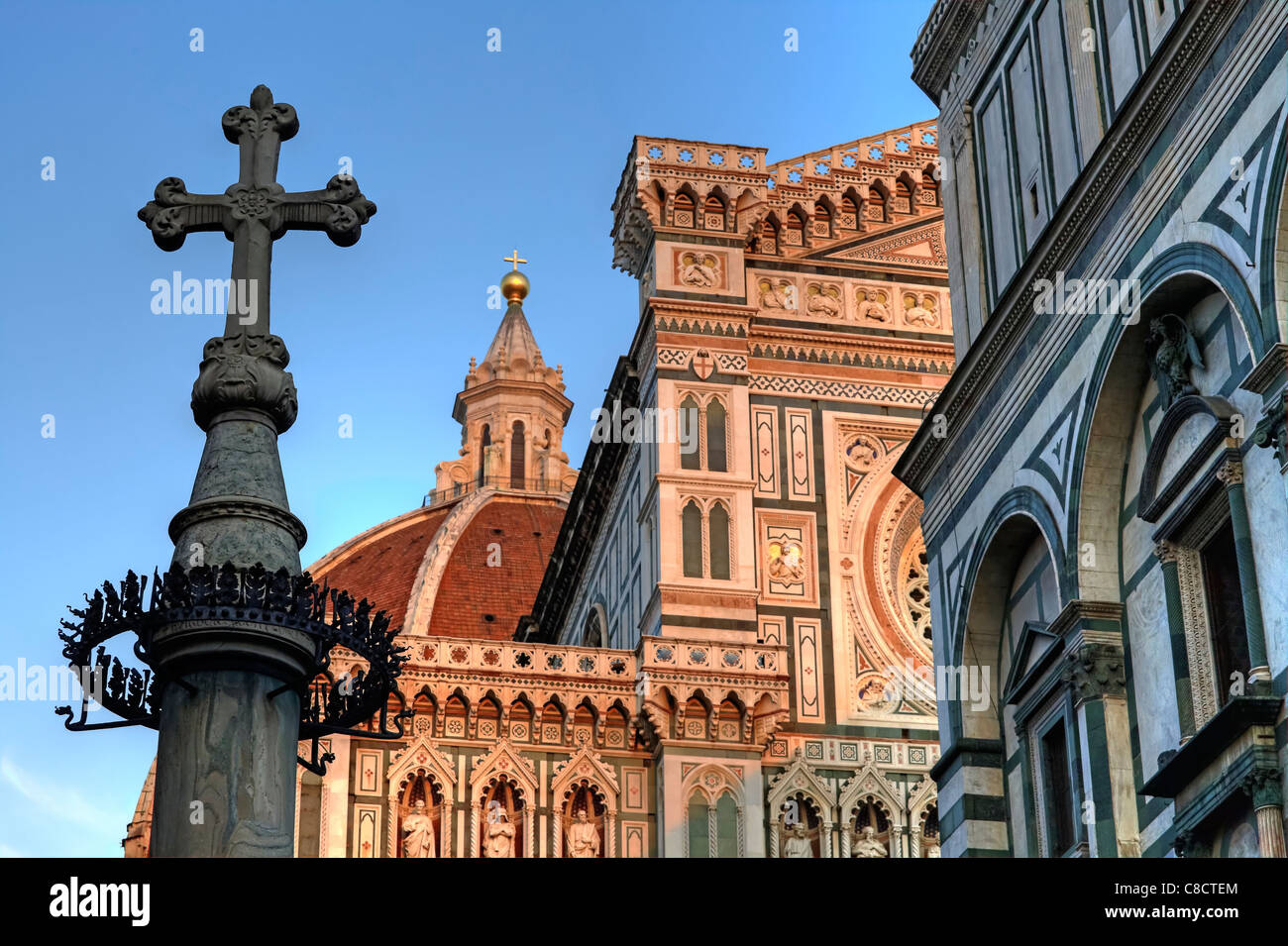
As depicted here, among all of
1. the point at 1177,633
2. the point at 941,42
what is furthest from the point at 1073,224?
the point at 941,42

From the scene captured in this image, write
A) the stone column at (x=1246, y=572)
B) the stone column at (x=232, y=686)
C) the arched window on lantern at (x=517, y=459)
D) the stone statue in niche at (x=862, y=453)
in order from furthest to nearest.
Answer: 1. the arched window on lantern at (x=517, y=459)
2. the stone statue in niche at (x=862, y=453)
3. the stone column at (x=1246, y=572)
4. the stone column at (x=232, y=686)

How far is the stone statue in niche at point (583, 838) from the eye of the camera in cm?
2616

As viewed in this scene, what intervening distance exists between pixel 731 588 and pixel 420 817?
15.8 feet

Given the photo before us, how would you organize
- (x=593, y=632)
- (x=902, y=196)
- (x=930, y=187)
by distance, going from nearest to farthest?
(x=902, y=196) → (x=930, y=187) → (x=593, y=632)

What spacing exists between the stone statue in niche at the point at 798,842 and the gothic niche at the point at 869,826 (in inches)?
19.9

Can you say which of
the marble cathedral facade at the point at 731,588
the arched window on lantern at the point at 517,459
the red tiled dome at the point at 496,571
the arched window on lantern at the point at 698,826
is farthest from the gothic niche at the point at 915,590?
the arched window on lantern at the point at 517,459

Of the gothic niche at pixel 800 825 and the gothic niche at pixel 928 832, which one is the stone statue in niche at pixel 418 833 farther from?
the gothic niche at pixel 928 832

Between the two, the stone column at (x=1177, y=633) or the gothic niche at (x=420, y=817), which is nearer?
the stone column at (x=1177, y=633)

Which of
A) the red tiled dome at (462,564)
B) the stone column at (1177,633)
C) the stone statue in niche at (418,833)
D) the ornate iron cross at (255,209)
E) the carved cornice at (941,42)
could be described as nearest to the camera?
the ornate iron cross at (255,209)

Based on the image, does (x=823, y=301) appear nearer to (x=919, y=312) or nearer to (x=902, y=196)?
(x=919, y=312)

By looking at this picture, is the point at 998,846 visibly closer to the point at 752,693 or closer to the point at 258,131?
the point at 258,131

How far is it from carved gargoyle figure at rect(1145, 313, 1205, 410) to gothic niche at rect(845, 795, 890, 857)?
1336cm

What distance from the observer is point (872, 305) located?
30.3 meters
